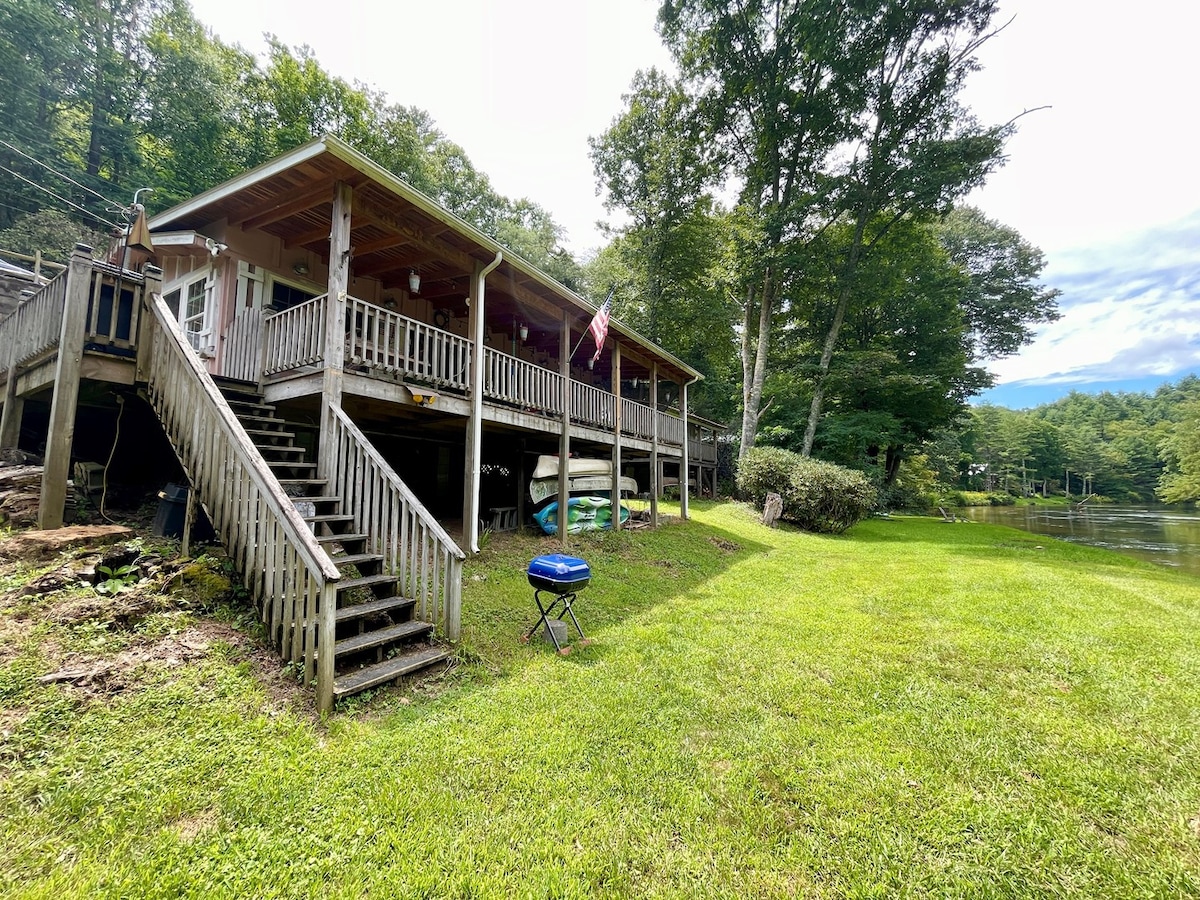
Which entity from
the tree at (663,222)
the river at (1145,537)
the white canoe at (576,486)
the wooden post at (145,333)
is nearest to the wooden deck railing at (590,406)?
the white canoe at (576,486)

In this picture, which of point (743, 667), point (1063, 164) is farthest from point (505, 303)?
point (1063, 164)

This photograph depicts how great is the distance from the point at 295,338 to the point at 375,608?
3870 mm

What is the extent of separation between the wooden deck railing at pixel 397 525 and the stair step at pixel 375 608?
0.34ft

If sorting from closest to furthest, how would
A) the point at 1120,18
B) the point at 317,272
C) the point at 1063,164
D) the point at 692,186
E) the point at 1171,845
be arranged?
1. the point at 1171,845
2. the point at 1120,18
3. the point at 317,272
4. the point at 1063,164
5. the point at 692,186

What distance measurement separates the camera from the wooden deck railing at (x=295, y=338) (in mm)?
5473

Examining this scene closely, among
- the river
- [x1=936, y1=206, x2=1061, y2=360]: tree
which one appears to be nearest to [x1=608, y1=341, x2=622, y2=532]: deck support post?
the river

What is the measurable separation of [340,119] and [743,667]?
1135 inches

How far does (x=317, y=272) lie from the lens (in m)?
8.37

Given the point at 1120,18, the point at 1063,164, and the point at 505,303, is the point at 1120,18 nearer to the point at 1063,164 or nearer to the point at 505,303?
the point at 1063,164

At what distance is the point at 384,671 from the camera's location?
336 centimetres

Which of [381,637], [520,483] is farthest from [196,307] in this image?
[381,637]

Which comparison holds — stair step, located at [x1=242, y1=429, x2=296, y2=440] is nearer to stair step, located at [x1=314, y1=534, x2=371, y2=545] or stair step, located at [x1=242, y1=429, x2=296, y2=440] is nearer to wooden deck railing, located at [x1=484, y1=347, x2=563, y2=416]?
stair step, located at [x1=314, y1=534, x2=371, y2=545]

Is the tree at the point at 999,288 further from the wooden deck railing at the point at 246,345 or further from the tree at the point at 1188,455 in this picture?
the wooden deck railing at the point at 246,345

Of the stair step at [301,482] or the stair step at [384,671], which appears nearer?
the stair step at [384,671]
